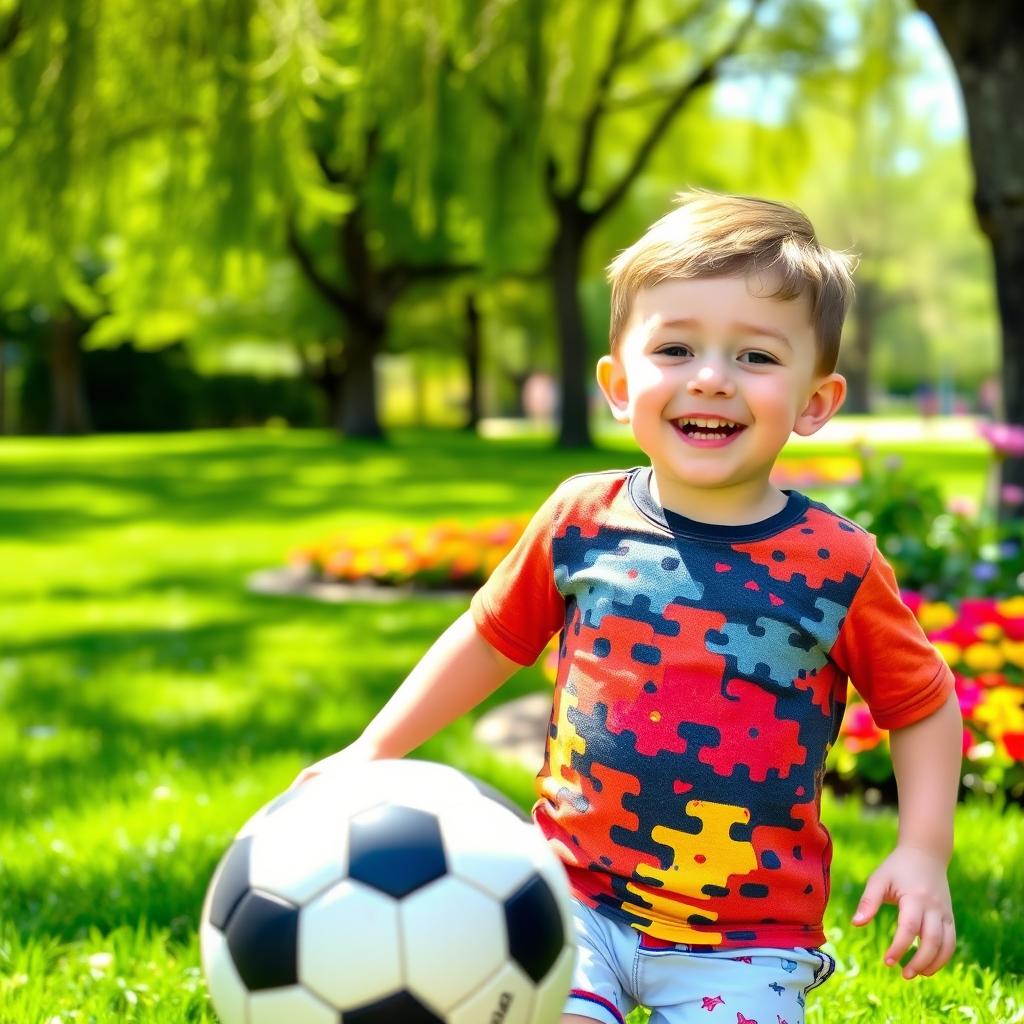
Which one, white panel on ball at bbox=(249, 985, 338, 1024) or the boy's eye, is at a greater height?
the boy's eye

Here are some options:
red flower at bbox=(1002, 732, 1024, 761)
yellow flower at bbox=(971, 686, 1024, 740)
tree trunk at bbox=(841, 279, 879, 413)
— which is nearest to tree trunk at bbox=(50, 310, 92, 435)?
tree trunk at bbox=(841, 279, 879, 413)

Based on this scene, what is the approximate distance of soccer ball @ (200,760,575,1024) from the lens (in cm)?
170

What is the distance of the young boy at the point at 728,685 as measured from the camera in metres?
2.06

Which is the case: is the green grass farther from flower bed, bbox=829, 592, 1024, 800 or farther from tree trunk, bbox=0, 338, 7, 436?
tree trunk, bbox=0, 338, 7, 436

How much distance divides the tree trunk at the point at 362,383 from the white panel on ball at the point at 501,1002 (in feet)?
74.7

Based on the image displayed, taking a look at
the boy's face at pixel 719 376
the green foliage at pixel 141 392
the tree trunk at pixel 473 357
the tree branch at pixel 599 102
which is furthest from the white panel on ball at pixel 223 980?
the green foliage at pixel 141 392

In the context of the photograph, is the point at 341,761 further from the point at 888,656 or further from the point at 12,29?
the point at 12,29

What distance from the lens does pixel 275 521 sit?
11.6m

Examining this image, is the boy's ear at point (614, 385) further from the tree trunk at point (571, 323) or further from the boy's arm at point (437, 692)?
the tree trunk at point (571, 323)

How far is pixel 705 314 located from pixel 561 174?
18358mm

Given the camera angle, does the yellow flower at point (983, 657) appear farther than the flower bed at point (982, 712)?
Yes

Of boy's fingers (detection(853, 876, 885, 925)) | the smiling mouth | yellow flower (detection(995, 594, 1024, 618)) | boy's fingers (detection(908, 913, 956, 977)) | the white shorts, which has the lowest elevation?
yellow flower (detection(995, 594, 1024, 618))

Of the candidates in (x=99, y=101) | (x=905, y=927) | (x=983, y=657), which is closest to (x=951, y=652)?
(x=983, y=657)

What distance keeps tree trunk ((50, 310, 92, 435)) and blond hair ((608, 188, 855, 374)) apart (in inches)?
1165
